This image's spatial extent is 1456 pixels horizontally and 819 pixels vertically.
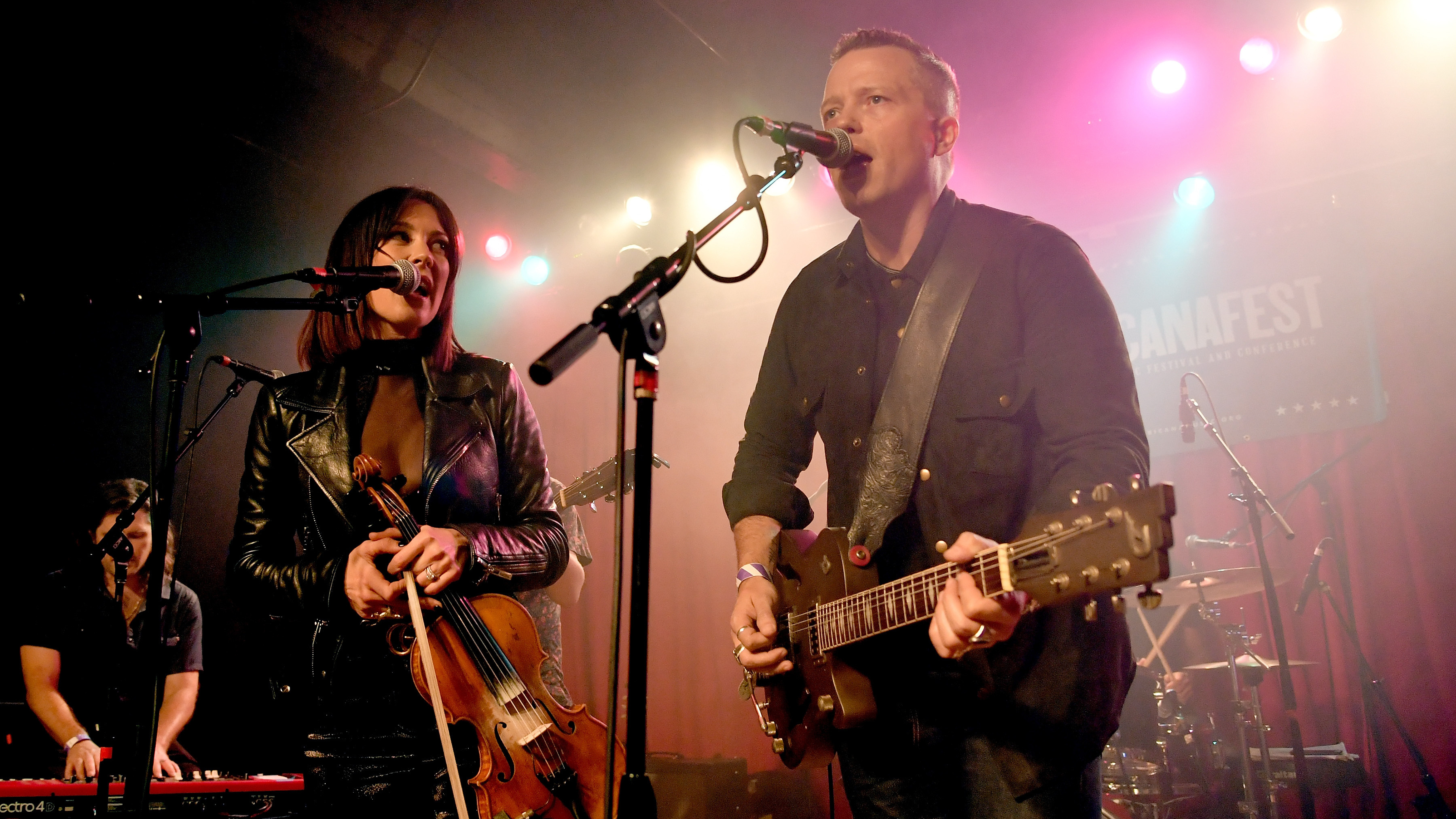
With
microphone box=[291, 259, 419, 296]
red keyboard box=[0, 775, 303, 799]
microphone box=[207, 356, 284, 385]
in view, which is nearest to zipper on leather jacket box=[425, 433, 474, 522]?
microphone box=[291, 259, 419, 296]

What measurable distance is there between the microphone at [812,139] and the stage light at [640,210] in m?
6.05

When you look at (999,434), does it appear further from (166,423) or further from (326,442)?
(166,423)

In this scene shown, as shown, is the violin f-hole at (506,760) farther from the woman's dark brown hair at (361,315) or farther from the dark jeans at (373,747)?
the woman's dark brown hair at (361,315)

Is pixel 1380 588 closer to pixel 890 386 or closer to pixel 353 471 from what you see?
pixel 890 386

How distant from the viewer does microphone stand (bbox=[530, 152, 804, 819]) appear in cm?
129

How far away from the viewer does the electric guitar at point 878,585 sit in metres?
1.39

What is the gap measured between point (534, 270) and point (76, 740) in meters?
5.46

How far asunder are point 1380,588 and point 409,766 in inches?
288

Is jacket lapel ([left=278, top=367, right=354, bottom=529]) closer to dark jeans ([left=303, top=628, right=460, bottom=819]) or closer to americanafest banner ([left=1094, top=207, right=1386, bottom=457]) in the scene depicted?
dark jeans ([left=303, top=628, right=460, bottom=819])

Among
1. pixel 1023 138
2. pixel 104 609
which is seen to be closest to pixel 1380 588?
pixel 1023 138

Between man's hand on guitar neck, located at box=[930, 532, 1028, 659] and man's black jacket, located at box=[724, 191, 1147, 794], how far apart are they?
20 cm

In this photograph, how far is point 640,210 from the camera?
8242mm

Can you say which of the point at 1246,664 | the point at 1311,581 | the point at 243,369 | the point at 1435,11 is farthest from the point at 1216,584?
the point at 243,369

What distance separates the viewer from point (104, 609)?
514 centimetres
